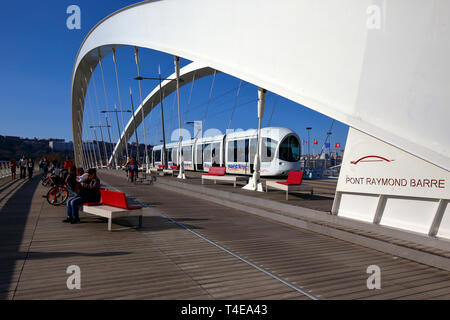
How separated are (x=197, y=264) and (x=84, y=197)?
12.5ft

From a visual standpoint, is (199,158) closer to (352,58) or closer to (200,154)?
(200,154)

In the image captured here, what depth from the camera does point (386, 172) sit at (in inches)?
213

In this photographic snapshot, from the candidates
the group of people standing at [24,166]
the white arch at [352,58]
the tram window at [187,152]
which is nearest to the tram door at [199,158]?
the tram window at [187,152]

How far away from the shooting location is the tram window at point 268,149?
19.9 metres

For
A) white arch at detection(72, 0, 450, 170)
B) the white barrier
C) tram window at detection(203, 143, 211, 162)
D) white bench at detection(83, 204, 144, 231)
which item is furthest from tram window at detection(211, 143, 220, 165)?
the white barrier

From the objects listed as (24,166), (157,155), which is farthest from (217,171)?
(157,155)

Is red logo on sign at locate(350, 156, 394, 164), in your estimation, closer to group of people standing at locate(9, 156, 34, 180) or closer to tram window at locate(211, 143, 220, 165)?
tram window at locate(211, 143, 220, 165)

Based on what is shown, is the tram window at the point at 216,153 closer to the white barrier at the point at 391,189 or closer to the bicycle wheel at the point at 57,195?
the bicycle wheel at the point at 57,195

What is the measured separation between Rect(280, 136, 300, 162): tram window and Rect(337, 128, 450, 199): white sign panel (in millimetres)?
13676

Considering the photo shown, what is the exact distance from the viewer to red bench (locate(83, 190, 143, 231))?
640 centimetres

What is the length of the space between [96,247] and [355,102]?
4.56 m

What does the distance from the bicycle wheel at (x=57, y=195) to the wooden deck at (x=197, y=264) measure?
2452 millimetres

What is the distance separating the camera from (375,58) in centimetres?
564

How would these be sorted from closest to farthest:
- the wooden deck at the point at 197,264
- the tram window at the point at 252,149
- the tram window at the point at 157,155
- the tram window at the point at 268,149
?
the wooden deck at the point at 197,264
the tram window at the point at 268,149
the tram window at the point at 252,149
the tram window at the point at 157,155
